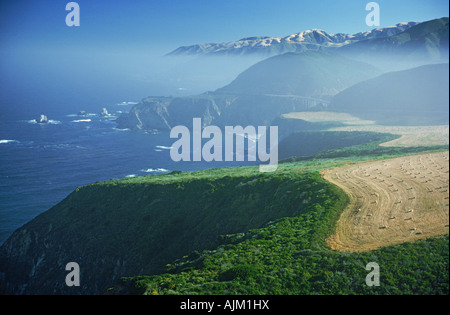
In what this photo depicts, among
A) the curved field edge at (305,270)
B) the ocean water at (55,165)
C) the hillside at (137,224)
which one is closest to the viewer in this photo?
the curved field edge at (305,270)

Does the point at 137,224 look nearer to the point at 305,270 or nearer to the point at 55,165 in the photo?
the point at 305,270

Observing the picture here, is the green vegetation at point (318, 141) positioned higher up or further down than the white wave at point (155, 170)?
higher up

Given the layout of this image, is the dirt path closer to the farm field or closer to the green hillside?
the green hillside

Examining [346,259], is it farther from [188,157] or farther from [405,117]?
[188,157]

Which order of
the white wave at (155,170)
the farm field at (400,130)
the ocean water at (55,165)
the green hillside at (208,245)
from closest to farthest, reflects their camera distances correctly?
the green hillside at (208,245)
the farm field at (400,130)
the ocean water at (55,165)
the white wave at (155,170)

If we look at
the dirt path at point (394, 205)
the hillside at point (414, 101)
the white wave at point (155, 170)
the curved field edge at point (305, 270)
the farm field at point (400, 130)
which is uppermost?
the hillside at point (414, 101)

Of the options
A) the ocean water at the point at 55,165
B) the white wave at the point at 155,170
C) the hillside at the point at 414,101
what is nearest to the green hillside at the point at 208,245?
the ocean water at the point at 55,165

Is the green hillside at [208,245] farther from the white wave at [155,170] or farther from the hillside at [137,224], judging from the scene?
the white wave at [155,170]
